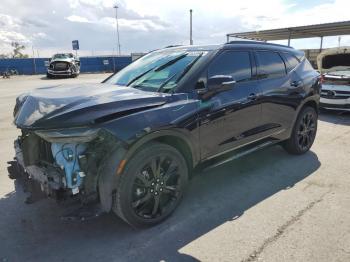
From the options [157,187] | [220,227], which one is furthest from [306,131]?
[157,187]

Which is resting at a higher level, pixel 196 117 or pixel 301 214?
pixel 196 117

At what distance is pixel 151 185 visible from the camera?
346 cm

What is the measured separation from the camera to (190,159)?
383cm

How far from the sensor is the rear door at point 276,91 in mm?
4780

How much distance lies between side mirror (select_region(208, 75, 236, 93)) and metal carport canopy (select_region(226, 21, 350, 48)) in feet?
64.8

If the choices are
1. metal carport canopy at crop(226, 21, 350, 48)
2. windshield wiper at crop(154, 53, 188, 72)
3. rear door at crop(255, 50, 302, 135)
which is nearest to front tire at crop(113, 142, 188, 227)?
windshield wiper at crop(154, 53, 188, 72)

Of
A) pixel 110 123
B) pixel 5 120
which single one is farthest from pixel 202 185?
pixel 5 120

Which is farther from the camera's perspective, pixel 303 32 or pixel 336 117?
pixel 303 32

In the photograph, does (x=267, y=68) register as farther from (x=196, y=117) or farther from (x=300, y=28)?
(x=300, y=28)

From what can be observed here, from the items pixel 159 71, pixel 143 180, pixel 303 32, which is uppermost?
pixel 303 32

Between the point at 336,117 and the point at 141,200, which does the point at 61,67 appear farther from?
the point at 141,200

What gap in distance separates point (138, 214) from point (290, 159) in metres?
3.19

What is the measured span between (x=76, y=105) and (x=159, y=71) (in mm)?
1369

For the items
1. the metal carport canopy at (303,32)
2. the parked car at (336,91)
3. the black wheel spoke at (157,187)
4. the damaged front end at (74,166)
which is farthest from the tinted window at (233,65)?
the metal carport canopy at (303,32)
